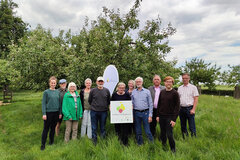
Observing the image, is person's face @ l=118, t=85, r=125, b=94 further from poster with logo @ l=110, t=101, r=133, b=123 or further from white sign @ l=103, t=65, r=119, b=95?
white sign @ l=103, t=65, r=119, b=95

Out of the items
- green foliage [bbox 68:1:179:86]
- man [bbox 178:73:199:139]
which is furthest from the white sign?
man [bbox 178:73:199:139]

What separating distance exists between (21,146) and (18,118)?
4.19 meters

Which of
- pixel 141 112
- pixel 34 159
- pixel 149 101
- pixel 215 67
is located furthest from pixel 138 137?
pixel 215 67

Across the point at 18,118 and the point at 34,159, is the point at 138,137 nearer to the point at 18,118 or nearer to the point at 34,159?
the point at 34,159

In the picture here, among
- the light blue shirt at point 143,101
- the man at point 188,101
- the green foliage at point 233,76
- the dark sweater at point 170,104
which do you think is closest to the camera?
the dark sweater at point 170,104

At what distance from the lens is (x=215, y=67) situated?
101ft

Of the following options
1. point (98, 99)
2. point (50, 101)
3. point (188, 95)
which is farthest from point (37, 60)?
point (188, 95)

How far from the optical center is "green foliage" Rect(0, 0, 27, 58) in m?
26.2

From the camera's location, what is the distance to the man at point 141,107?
4.36 m

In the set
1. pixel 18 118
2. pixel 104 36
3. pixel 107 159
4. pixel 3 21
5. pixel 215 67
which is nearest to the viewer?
pixel 107 159

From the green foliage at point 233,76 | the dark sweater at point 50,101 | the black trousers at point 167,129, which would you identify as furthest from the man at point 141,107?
the green foliage at point 233,76

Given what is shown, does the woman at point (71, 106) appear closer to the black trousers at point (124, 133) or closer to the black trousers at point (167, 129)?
the black trousers at point (124, 133)

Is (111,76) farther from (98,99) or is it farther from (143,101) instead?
(143,101)

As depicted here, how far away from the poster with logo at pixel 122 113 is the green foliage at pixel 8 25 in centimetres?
2798
